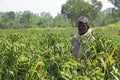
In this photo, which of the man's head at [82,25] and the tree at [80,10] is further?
the tree at [80,10]

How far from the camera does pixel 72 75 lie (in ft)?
8.76

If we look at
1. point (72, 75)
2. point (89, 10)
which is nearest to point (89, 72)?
point (72, 75)

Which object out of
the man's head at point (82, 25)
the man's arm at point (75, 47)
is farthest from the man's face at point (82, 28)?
the man's arm at point (75, 47)

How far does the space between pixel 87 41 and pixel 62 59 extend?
74 cm

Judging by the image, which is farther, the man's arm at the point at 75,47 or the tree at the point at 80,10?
the tree at the point at 80,10

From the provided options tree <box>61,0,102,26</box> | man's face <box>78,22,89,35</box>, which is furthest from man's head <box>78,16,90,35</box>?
tree <box>61,0,102,26</box>

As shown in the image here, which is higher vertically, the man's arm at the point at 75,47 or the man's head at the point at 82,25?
the man's head at the point at 82,25

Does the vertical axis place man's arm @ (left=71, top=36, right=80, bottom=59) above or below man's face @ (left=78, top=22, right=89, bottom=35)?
below

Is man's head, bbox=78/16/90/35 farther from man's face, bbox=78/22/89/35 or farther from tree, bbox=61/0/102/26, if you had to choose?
tree, bbox=61/0/102/26

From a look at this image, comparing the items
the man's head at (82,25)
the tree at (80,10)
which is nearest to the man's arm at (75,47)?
the man's head at (82,25)

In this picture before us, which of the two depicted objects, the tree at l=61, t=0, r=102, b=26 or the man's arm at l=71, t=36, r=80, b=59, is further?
the tree at l=61, t=0, r=102, b=26

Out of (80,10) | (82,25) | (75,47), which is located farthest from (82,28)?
(80,10)

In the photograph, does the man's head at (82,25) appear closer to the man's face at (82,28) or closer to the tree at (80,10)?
the man's face at (82,28)

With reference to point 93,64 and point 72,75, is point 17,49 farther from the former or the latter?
point 72,75
